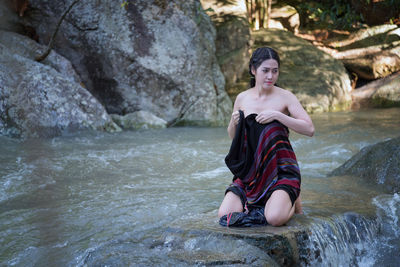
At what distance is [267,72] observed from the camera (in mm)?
3059

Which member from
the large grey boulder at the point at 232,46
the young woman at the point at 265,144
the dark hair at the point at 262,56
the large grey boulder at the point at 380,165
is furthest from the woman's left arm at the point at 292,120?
the large grey boulder at the point at 232,46

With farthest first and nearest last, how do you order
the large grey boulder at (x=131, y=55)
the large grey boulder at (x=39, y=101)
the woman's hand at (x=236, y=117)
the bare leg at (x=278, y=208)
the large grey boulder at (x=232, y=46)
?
the large grey boulder at (x=232, y=46) → the large grey boulder at (x=131, y=55) → the large grey boulder at (x=39, y=101) → the woman's hand at (x=236, y=117) → the bare leg at (x=278, y=208)

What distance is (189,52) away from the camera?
9109 millimetres

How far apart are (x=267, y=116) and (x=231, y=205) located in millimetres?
674

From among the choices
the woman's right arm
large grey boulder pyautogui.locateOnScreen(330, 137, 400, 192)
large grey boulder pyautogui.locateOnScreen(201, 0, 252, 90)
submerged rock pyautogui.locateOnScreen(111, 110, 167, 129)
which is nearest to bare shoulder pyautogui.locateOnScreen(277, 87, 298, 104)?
the woman's right arm

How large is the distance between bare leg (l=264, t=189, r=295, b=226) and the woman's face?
0.77 metres

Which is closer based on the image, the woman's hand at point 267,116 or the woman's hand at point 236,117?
the woman's hand at point 267,116

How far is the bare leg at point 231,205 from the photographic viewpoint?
2.99 metres

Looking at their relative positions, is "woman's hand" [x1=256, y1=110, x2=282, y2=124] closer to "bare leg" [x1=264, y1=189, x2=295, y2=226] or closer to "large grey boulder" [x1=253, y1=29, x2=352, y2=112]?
"bare leg" [x1=264, y1=189, x2=295, y2=226]

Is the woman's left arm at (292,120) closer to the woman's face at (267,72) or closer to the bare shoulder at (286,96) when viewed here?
the bare shoulder at (286,96)

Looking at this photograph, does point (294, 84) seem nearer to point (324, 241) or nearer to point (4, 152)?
point (4, 152)

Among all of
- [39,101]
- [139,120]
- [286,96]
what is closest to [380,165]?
[286,96]

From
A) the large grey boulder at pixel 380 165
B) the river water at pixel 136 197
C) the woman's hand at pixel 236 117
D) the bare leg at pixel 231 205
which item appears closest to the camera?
the river water at pixel 136 197

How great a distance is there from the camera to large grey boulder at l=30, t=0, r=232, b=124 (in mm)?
Answer: 8695
